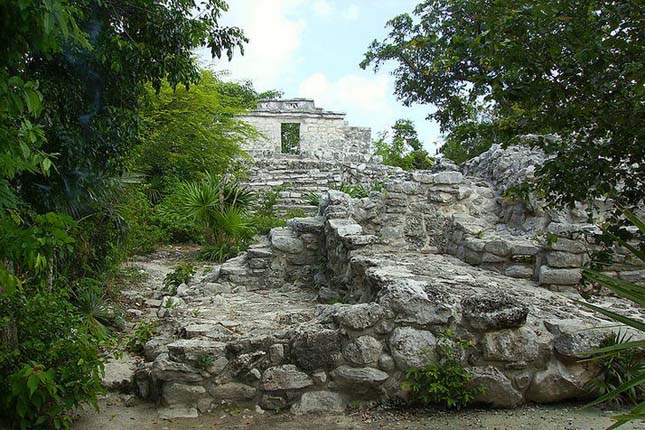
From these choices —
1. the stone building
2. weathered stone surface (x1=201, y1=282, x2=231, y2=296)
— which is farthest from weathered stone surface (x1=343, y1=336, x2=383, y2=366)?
the stone building

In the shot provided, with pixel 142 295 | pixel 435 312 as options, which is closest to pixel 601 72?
pixel 435 312

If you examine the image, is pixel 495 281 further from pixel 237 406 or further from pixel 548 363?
pixel 237 406

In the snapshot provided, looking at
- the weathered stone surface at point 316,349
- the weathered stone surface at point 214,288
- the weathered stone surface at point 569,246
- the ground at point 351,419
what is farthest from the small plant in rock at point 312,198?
the ground at point 351,419

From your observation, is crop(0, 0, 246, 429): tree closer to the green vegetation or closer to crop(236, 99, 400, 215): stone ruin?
crop(236, 99, 400, 215): stone ruin

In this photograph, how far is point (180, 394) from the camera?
3.85m

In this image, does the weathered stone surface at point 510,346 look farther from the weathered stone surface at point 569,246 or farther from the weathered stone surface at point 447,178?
the weathered stone surface at point 447,178

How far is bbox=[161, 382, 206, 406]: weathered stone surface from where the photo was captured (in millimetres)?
3846

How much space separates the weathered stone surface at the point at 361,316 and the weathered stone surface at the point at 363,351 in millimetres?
94

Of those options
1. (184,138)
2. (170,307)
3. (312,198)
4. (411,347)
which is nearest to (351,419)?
(411,347)

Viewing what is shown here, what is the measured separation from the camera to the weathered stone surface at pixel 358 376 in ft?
12.4

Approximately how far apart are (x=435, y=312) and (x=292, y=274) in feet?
11.7

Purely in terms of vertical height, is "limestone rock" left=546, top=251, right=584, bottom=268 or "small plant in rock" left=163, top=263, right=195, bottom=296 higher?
"limestone rock" left=546, top=251, right=584, bottom=268

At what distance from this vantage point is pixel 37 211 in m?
A: 4.19

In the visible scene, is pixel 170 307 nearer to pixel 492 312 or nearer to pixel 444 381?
pixel 444 381
